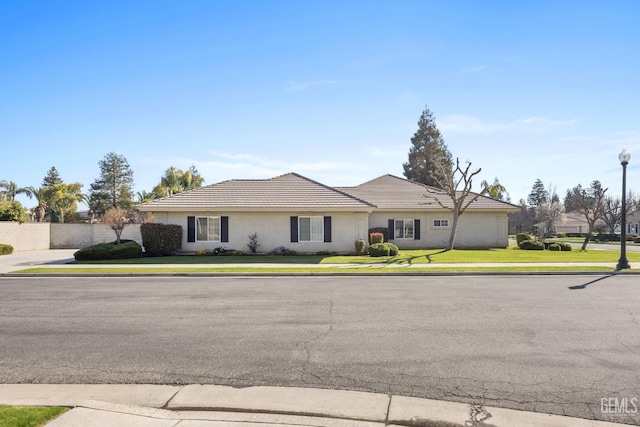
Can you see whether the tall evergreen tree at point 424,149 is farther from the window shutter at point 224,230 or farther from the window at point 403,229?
the window shutter at point 224,230

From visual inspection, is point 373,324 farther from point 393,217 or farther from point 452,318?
point 393,217

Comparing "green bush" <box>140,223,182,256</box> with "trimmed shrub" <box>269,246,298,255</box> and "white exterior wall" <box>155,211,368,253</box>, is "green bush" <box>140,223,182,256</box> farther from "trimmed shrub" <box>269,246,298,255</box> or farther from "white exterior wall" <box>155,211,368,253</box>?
"trimmed shrub" <box>269,246,298,255</box>

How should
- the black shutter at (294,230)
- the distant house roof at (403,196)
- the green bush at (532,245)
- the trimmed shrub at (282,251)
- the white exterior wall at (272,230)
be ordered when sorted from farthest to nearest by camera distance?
the distant house roof at (403,196)
the green bush at (532,245)
the black shutter at (294,230)
the white exterior wall at (272,230)
the trimmed shrub at (282,251)

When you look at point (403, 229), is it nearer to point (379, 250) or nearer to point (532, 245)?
point (379, 250)

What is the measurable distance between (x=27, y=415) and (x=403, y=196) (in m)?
30.8

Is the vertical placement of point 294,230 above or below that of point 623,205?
below

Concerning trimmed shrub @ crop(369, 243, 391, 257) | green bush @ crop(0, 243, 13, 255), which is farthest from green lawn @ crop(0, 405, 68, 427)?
green bush @ crop(0, 243, 13, 255)

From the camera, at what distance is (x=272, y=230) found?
25531 mm

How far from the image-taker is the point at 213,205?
2505 cm

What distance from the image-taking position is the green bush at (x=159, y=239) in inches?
952

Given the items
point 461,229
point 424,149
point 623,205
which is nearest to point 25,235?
point 461,229

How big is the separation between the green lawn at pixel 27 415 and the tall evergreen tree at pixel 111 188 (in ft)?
190

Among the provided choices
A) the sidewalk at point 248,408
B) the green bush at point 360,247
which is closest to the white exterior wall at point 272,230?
the green bush at point 360,247

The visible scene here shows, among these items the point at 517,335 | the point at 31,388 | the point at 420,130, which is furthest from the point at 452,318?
the point at 420,130
